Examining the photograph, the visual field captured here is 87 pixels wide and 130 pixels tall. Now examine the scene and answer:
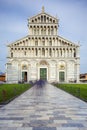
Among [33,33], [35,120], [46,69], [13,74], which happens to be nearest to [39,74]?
[46,69]

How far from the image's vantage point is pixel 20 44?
6881 cm

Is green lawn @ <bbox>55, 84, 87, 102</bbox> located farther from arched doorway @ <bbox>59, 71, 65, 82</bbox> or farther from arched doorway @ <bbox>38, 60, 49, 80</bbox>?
arched doorway @ <bbox>38, 60, 49, 80</bbox>

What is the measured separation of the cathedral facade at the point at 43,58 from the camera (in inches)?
2707

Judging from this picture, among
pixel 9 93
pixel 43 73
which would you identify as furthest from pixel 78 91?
pixel 43 73

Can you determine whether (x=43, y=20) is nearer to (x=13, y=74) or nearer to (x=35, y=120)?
(x=13, y=74)

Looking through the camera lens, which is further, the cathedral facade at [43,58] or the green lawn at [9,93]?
the cathedral facade at [43,58]

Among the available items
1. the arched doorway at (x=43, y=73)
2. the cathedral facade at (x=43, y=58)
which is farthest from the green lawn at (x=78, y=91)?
the arched doorway at (x=43, y=73)

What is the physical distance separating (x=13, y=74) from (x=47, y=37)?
14.5 metres

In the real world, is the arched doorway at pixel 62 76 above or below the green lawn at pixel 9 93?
above

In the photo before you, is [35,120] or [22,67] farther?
[22,67]

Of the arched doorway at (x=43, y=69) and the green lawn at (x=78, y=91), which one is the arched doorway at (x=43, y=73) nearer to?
the arched doorway at (x=43, y=69)

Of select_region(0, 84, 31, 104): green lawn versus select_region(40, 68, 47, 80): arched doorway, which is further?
select_region(40, 68, 47, 80): arched doorway

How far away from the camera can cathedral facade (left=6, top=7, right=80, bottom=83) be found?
68.8 meters

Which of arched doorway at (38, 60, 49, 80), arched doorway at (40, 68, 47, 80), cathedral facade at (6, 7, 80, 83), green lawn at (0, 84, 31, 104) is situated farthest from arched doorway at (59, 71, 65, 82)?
green lawn at (0, 84, 31, 104)
